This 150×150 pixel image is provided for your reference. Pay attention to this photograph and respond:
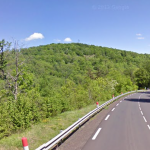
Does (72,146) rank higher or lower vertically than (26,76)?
lower

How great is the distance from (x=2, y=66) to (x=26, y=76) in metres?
7.47

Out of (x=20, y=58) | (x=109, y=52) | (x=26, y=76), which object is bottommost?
(x=26, y=76)

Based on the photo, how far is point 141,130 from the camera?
10.2 meters

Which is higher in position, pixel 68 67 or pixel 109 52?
pixel 109 52

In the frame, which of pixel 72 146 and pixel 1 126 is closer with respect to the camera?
pixel 72 146

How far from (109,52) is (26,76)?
171m

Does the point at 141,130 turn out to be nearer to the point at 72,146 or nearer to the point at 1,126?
the point at 72,146

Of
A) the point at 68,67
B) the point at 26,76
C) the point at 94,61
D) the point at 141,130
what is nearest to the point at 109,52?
the point at 94,61

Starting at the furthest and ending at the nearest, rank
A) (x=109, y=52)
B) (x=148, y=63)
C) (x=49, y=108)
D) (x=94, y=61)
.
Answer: (x=109, y=52)
(x=94, y=61)
(x=148, y=63)
(x=49, y=108)

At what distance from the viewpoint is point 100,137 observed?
8.86m

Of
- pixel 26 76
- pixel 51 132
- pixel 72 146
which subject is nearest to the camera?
pixel 72 146

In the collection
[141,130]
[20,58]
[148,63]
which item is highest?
[148,63]

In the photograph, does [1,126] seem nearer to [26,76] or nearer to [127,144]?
[127,144]

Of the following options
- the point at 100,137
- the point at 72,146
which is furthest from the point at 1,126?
the point at 100,137
